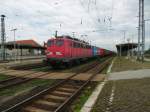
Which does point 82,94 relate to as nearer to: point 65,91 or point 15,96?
point 65,91

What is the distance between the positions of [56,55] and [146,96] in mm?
15452

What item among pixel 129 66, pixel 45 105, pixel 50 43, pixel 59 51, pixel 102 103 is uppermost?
pixel 50 43

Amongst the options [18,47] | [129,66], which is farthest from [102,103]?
[18,47]

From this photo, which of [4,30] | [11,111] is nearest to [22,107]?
[11,111]

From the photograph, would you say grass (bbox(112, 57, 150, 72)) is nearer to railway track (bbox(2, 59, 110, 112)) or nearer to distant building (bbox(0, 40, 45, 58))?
railway track (bbox(2, 59, 110, 112))

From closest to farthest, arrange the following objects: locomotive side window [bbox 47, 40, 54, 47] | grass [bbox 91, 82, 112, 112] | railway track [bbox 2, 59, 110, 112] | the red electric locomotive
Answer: grass [bbox 91, 82, 112, 112] < railway track [bbox 2, 59, 110, 112] < the red electric locomotive < locomotive side window [bbox 47, 40, 54, 47]

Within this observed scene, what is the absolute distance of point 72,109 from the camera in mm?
8328

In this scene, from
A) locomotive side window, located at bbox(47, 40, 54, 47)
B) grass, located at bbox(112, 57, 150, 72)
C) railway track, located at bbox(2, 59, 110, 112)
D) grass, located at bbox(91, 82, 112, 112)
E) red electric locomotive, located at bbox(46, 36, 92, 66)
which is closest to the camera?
grass, located at bbox(91, 82, 112, 112)

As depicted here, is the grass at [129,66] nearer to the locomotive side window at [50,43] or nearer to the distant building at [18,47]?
the locomotive side window at [50,43]

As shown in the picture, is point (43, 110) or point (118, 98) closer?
point (43, 110)

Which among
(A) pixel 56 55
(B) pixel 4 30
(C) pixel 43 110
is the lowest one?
(C) pixel 43 110

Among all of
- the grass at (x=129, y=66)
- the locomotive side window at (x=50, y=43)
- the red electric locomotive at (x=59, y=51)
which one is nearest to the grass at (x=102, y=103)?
the grass at (x=129, y=66)

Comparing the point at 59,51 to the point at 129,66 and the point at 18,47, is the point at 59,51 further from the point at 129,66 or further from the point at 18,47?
the point at 18,47

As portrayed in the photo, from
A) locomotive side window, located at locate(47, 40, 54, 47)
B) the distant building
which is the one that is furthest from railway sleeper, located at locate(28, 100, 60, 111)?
the distant building
